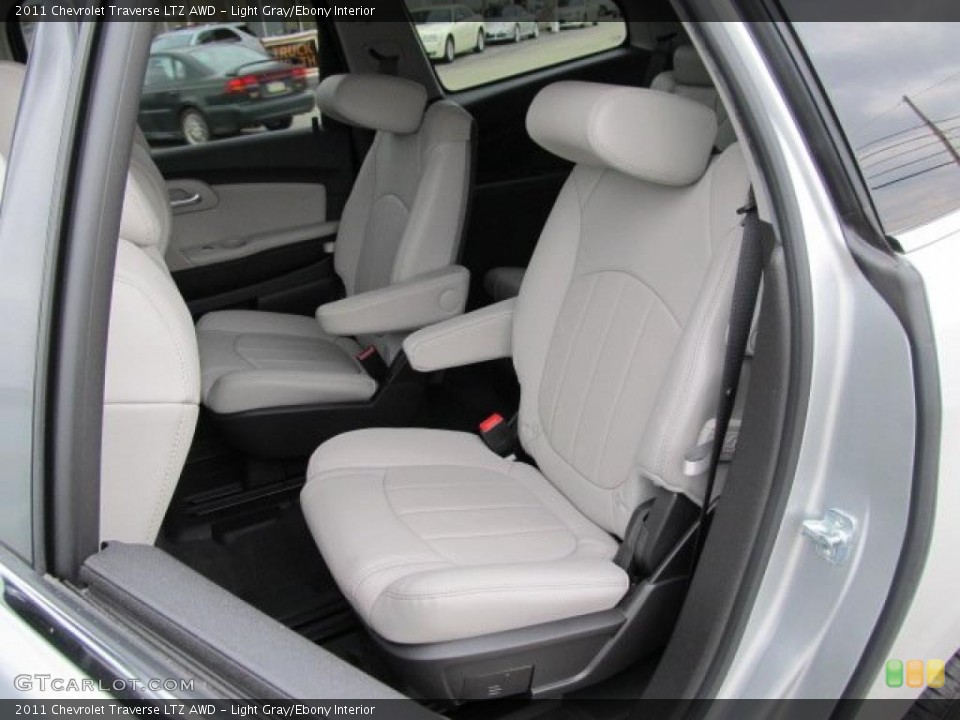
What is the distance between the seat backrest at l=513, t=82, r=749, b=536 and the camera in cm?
147

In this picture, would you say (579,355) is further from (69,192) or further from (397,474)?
(69,192)

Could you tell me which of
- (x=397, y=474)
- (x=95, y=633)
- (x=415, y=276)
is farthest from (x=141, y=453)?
(x=415, y=276)

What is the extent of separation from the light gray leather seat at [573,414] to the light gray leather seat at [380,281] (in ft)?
1.36

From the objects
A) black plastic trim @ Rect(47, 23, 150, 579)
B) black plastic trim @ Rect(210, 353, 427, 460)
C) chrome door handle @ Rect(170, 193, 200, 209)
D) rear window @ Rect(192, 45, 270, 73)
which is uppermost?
rear window @ Rect(192, 45, 270, 73)

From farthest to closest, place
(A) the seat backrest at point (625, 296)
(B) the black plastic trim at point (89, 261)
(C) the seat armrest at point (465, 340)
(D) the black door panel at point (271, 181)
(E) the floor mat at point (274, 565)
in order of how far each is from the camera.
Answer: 1. (D) the black door panel at point (271, 181)
2. (C) the seat armrest at point (465, 340)
3. (E) the floor mat at point (274, 565)
4. (A) the seat backrest at point (625, 296)
5. (B) the black plastic trim at point (89, 261)

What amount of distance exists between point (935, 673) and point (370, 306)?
161cm

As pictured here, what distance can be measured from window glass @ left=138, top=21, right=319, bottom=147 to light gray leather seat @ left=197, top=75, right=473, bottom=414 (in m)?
0.44

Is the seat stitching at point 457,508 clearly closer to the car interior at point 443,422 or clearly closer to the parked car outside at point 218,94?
the car interior at point 443,422

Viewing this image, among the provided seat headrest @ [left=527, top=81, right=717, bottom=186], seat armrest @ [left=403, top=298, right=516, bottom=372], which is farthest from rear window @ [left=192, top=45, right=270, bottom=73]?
seat headrest @ [left=527, top=81, right=717, bottom=186]

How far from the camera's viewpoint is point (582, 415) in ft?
5.81

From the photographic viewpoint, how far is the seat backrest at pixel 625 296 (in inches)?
57.8

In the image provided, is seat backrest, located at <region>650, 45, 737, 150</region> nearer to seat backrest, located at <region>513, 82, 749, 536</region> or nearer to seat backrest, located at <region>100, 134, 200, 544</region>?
seat backrest, located at <region>513, 82, 749, 536</region>

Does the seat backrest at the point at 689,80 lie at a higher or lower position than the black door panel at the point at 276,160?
higher

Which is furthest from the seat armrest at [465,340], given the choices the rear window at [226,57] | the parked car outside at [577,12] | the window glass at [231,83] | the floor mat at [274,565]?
the parked car outside at [577,12]
